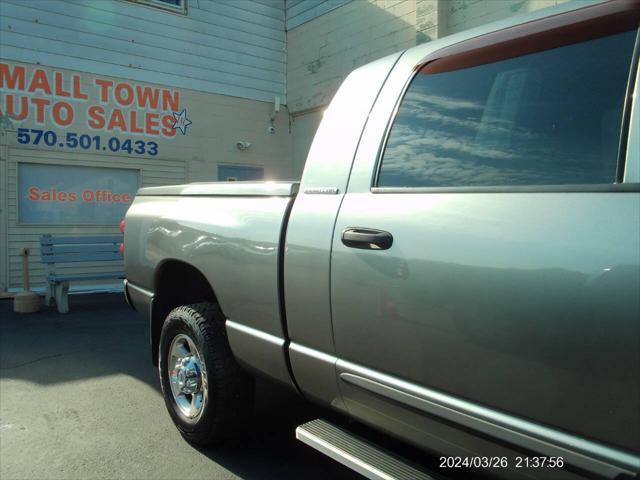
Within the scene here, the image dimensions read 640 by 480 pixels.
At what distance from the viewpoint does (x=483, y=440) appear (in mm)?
1697

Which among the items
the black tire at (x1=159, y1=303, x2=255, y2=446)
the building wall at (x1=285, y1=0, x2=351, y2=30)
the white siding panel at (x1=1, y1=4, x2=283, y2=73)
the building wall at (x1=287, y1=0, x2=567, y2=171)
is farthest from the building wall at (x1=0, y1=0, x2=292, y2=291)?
the black tire at (x1=159, y1=303, x2=255, y2=446)

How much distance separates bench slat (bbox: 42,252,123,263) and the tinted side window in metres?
6.66

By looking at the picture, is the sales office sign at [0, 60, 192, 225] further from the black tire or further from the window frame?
the window frame

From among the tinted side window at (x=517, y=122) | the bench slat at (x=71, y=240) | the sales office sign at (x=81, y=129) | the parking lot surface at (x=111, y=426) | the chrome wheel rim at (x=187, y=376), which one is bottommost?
the parking lot surface at (x=111, y=426)

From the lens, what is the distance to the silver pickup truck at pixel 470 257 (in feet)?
4.78

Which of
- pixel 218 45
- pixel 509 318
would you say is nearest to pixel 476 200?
pixel 509 318

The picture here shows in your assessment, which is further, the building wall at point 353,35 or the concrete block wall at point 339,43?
the concrete block wall at point 339,43

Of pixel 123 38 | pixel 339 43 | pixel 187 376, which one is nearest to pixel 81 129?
pixel 123 38

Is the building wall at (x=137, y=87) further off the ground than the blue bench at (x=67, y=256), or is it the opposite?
the building wall at (x=137, y=87)

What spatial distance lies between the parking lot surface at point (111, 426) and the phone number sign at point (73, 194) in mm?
3857

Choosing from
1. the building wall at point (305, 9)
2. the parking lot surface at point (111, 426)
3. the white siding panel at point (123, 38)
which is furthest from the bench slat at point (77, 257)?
the building wall at point (305, 9)

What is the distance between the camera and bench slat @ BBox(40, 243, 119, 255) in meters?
7.54

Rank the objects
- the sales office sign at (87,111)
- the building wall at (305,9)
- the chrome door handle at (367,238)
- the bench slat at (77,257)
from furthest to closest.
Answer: the building wall at (305,9) → the sales office sign at (87,111) → the bench slat at (77,257) → the chrome door handle at (367,238)

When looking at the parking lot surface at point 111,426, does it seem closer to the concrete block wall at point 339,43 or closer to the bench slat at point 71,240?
the bench slat at point 71,240
